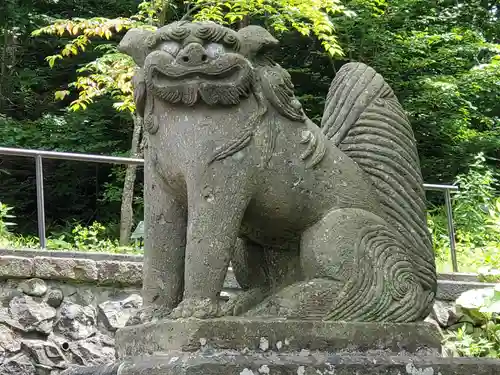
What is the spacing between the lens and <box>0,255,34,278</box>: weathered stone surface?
521 cm

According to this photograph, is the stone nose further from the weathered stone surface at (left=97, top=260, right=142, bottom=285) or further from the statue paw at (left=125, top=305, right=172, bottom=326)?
the weathered stone surface at (left=97, top=260, right=142, bottom=285)

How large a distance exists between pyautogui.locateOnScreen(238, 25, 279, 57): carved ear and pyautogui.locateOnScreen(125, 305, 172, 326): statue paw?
894 millimetres

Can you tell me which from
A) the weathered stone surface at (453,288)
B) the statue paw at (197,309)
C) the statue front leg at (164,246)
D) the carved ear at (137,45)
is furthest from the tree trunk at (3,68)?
the statue paw at (197,309)

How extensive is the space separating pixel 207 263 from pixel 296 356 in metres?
0.39

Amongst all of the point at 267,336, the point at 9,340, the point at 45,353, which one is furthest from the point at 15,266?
the point at 267,336

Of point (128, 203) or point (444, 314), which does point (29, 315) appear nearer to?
point (444, 314)

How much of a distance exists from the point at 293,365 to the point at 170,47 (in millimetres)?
1083

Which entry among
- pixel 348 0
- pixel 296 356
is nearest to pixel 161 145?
pixel 296 356

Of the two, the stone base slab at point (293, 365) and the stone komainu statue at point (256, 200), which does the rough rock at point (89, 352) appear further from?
the stone base slab at point (293, 365)

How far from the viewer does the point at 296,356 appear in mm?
2420

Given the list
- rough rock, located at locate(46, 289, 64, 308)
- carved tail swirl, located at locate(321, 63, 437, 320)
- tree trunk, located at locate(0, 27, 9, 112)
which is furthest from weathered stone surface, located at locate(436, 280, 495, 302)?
tree trunk, located at locate(0, 27, 9, 112)

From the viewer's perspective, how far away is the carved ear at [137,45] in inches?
107

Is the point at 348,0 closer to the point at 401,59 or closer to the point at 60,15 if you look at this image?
the point at 401,59

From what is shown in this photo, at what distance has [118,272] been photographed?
17.9 ft
